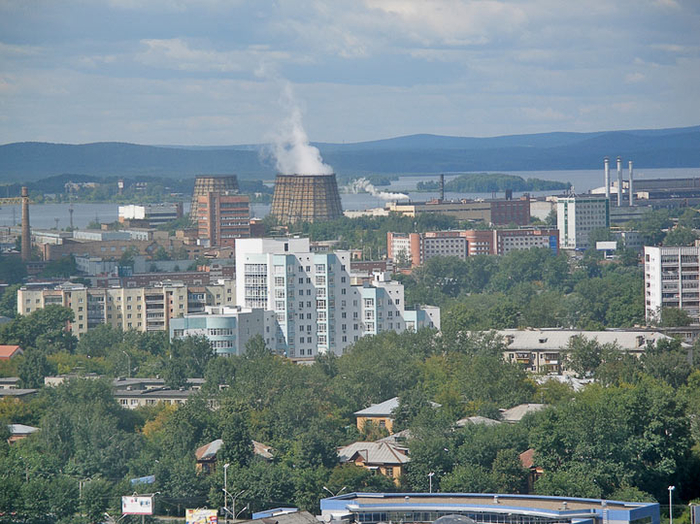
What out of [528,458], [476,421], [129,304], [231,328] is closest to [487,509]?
[528,458]

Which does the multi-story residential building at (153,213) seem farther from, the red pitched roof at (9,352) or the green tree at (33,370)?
the green tree at (33,370)

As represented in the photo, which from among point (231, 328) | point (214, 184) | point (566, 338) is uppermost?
point (214, 184)

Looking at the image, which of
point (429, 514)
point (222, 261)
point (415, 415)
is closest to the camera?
point (429, 514)

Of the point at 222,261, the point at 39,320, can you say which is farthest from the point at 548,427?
the point at 222,261

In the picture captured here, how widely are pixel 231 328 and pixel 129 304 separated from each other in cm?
1061

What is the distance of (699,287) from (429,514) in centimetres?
2766

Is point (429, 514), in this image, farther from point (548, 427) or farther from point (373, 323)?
point (373, 323)

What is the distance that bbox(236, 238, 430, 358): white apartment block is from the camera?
41750 millimetres

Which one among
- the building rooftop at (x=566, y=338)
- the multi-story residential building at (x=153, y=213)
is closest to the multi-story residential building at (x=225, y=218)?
the multi-story residential building at (x=153, y=213)

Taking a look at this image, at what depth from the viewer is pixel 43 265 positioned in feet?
242

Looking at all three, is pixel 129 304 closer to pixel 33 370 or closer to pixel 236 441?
pixel 33 370

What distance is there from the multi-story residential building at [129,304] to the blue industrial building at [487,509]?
27180 mm

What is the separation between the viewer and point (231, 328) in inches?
1582

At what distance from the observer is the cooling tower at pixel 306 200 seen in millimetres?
106750
